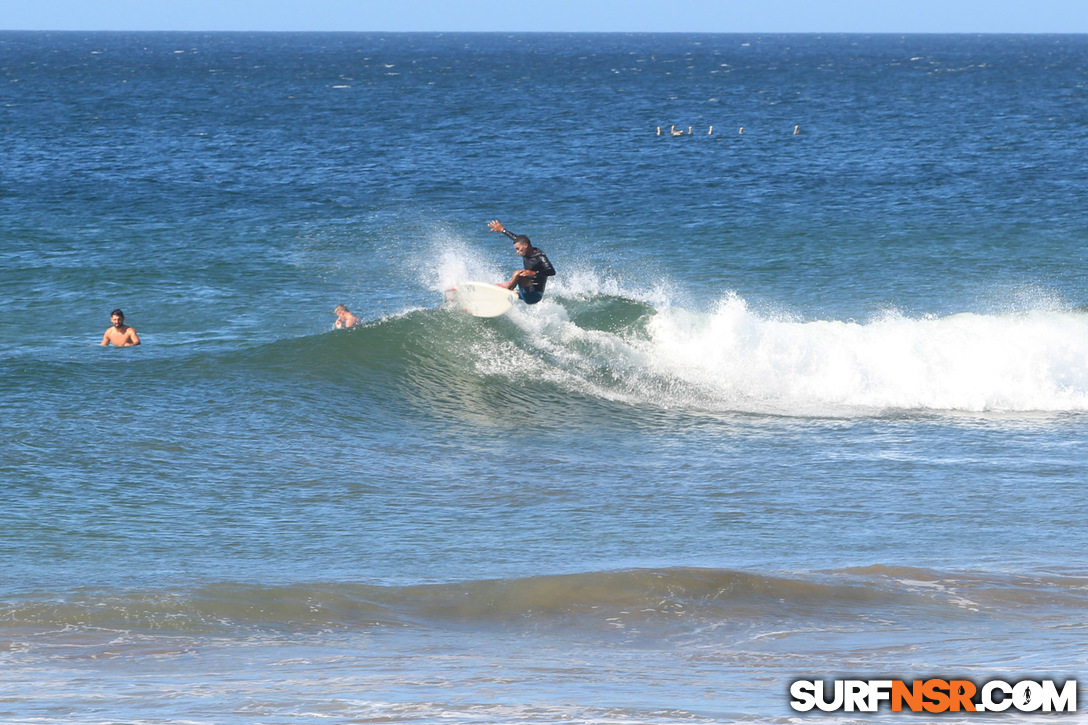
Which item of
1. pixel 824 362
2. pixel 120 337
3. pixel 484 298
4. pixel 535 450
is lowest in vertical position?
pixel 535 450

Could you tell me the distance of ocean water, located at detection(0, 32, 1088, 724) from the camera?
795cm

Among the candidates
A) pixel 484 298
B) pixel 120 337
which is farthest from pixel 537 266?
pixel 120 337

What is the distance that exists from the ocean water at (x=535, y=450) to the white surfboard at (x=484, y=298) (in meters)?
0.34

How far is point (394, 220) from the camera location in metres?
33.3

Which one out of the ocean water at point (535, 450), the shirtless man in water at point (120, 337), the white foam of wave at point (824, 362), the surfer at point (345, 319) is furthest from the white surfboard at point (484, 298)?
the shirtless man in water at point (120, 337)

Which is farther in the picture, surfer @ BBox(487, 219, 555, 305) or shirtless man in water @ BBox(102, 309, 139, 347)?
shirtless man in water @ BBox(102, 309, 139, 347)

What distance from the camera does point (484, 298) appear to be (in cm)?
1834

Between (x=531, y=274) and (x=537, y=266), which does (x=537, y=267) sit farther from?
(x=531, y=274)

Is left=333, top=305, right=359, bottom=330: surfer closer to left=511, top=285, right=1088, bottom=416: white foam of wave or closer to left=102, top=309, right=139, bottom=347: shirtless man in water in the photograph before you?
left=511, top=285, right=1088, bottom=416: white foam of wave

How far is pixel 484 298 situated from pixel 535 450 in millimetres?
4606

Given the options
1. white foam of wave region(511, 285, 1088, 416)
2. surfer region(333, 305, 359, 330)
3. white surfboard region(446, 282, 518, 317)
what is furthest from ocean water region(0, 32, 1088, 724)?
surfer region(333, 305, 359, 330)

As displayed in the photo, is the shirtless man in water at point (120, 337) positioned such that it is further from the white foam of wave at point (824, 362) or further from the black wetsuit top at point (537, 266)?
the black wetsuit top at point (537, 266)

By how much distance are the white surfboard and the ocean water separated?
13.4 inches

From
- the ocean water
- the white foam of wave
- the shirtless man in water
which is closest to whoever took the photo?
the ocean water
